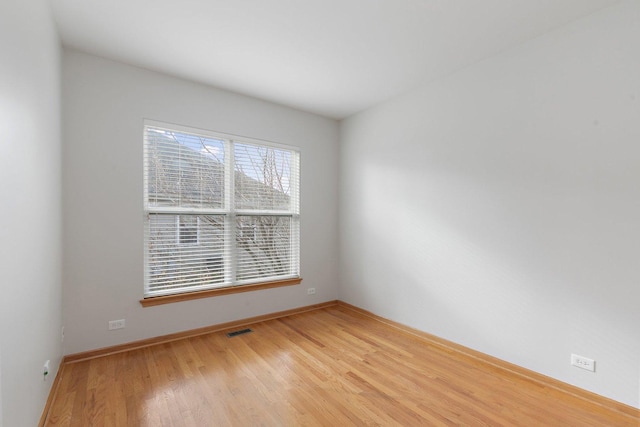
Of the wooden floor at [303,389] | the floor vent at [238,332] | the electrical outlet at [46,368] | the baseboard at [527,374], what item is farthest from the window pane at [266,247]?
the electrical outlet at [46,368]

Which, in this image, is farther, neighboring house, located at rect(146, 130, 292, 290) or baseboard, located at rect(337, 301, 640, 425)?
neighboring house, located at rect(146, 130, 292, 290)

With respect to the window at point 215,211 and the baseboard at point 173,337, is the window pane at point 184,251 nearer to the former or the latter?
the window at point 215,211

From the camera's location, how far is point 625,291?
6.64ft

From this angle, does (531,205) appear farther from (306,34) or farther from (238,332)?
(238,332)

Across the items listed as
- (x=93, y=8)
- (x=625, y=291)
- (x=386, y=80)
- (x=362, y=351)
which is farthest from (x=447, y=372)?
(x=93, y=8)

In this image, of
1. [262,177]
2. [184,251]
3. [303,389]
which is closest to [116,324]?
[184,251]

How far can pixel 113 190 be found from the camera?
2.86m

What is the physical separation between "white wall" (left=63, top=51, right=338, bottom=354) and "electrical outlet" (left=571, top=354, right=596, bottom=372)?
3239 mm

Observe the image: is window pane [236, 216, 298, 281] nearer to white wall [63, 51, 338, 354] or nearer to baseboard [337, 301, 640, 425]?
white wall [63, 51, 338, 354]

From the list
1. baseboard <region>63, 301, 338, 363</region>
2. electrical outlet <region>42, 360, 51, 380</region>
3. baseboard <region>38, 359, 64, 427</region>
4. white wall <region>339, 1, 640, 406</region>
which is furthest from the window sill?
white wall <region>339, 1, 640, 406</region>

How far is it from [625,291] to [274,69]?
11.3 feet

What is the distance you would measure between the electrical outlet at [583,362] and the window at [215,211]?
2986 millimetres

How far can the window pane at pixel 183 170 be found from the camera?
10.2 ft

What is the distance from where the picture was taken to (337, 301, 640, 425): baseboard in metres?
2.03
